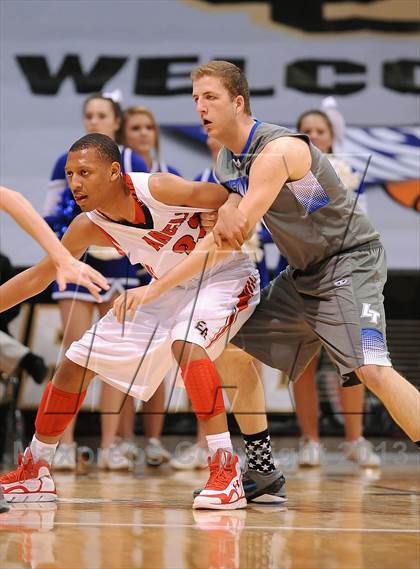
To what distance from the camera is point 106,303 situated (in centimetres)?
509

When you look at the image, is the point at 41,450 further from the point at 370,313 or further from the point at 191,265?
the point at 370,313

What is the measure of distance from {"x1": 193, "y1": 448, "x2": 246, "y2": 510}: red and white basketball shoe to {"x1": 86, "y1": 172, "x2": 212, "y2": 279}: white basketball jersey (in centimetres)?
69

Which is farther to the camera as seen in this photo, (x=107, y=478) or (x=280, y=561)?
(x=107, y=478)

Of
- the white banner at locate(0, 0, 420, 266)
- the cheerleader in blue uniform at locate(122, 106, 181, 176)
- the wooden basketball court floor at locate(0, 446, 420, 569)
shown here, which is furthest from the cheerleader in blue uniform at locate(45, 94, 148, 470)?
the white banner at locate(0, 0, 420, 266)

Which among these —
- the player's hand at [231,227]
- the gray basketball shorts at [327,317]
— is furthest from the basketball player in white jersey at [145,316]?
the player's hand at [231,227]

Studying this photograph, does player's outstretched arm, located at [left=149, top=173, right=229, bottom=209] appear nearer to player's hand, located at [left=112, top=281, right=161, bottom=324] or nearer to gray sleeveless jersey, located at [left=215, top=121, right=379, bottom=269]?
gray sleeveless jersey, located at [left=215, top=121, right=379, bottom=269]

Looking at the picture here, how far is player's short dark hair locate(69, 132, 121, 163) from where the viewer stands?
335 centimetres

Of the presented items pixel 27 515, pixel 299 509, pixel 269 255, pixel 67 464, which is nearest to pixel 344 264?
pixel 299 509

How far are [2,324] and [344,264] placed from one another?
7.76 feet

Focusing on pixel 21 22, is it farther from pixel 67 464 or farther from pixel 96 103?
pixel 67 464

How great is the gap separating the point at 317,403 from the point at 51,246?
3.04 metres

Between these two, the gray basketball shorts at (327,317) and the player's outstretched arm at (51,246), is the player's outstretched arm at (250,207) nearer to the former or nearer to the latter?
the gray basketball shorts at (327,317)

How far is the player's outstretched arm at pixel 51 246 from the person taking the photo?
2.64 metres

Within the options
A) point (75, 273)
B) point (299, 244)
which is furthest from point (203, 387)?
point (75, 273)
